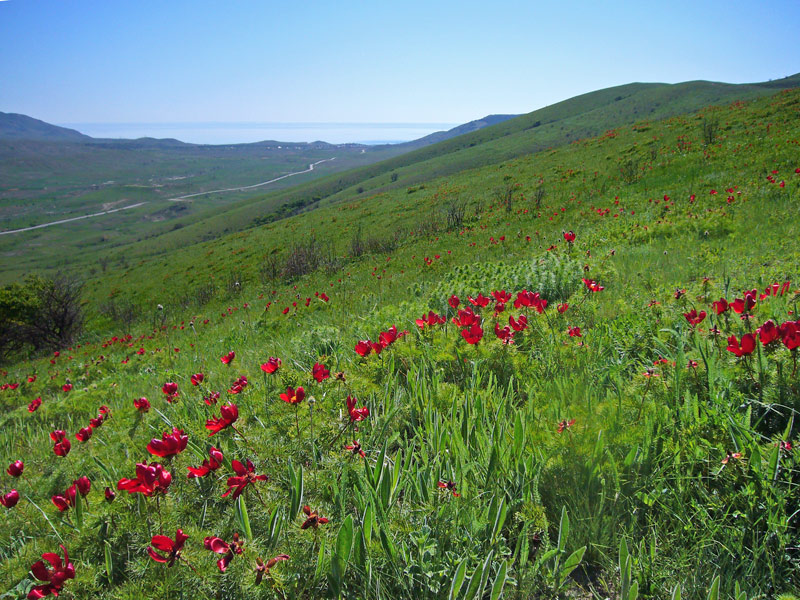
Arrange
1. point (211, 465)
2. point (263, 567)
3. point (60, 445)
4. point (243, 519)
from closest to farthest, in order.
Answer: point (263, 567)
point (243, 519)
point (211, 465)
point (60, 445)

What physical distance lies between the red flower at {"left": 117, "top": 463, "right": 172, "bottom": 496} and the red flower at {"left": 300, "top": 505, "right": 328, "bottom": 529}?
630mm

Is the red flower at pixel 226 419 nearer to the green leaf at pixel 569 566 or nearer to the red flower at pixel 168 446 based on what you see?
the red flower at pixel 168 446

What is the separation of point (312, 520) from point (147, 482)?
2.29 ft

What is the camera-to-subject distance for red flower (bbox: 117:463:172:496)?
1.66 meters

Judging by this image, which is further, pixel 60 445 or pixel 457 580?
pixel 60 445

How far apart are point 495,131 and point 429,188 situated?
A: 51.3 meters

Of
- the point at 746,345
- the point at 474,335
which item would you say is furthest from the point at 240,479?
the point at 746,345

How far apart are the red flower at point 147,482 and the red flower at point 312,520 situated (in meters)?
0.63

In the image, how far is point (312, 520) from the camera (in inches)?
61.1

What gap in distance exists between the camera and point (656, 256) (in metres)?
6.19

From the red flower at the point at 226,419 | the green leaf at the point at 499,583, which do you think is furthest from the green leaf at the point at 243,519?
the green leaf at the point at 499,583

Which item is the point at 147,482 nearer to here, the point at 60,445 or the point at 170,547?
the point at 170,547

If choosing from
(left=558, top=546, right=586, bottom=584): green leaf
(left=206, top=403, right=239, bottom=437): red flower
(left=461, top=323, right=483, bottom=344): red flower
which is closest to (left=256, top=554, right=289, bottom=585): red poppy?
(left=206, top=403, right=239, bottom=437): red flower

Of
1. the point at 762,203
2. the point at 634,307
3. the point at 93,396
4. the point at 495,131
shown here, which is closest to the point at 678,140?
the point at 762,203
